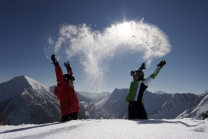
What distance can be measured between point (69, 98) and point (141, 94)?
2981 millimetres

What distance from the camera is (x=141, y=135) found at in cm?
309

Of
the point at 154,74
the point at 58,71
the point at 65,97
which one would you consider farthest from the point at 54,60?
the point at 154,74

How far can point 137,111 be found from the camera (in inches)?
291

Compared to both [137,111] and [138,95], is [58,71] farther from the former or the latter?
[137,111]

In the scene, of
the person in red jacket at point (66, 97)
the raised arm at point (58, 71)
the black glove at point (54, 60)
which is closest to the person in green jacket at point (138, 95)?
the person in red jacket at point (66, 97)

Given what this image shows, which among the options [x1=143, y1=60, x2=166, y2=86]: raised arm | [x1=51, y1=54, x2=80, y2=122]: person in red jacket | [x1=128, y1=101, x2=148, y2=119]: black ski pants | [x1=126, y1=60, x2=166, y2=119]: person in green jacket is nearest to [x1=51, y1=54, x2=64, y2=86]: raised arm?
[x1=51, y1=54, x2=80, y2=122]: person in red jacket

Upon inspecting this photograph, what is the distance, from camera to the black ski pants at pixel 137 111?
7270 mm

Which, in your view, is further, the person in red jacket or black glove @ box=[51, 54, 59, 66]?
the person in red jacket

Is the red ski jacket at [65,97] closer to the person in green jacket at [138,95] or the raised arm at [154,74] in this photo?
the person in green jacket at [138,95]

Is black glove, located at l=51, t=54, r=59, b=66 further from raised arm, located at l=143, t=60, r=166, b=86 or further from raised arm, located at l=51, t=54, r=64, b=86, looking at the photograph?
raised arm, located at l=143, t=60, r=166, b=86

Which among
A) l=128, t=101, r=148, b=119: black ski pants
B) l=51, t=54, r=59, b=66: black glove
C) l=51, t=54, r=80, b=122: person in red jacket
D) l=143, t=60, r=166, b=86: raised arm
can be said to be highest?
l=51, t=54, r=59, b=66: black glove

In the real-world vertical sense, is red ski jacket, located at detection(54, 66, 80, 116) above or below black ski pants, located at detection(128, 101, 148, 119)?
above

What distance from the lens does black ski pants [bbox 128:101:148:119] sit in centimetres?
727

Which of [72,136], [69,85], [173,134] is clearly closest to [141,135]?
[173,134]
